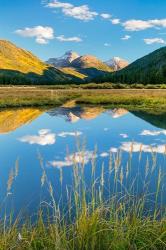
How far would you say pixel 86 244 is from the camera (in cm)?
703

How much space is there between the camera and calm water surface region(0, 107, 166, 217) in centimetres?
1250

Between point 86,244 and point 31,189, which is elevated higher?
point 86,244

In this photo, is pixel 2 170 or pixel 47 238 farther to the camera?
pixel 2 170

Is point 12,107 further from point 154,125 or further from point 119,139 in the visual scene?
point 119,139

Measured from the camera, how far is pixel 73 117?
4525 cm

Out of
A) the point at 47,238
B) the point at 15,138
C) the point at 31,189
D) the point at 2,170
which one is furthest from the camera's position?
the point at 15,138

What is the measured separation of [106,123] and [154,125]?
4999mm

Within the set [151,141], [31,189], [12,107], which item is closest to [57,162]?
[31,189]

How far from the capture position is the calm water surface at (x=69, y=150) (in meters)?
12.5

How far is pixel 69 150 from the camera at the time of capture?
865 inches

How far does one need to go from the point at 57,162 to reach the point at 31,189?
17.2ft

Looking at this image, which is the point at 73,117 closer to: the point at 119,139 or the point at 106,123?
the point at 106,123

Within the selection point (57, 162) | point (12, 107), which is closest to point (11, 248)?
point (57, 162)

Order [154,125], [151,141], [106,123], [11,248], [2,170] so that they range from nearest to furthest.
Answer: [11,248] → [2,170] → [151,141] → [154,125] → [106,123]
